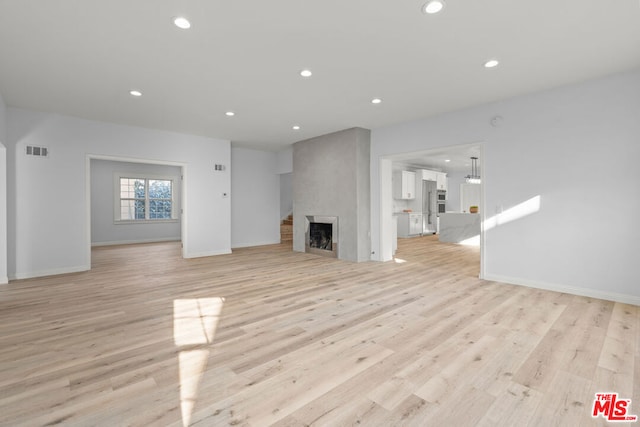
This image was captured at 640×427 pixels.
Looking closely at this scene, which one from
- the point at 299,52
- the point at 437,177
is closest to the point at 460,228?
the point at 437,177

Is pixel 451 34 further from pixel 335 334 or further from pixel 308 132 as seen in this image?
pixel 308 132

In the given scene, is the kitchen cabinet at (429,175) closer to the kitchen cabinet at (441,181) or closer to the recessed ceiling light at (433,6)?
the kitchen cabinet at (441,181)

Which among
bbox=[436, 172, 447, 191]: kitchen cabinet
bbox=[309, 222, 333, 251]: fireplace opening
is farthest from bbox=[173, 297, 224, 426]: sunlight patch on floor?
bbox=[436, 172, 447, 191]: kitchen cabinet

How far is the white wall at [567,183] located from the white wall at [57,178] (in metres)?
6.01

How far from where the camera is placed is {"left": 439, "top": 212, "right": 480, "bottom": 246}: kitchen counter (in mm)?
8656

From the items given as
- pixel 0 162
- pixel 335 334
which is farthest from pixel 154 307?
pixel 0 162

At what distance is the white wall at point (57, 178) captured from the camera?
184 inches

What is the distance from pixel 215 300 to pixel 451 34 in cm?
368

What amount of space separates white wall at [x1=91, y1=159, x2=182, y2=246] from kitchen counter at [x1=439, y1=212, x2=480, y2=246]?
8.99 metres

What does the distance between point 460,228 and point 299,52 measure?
25.1 feet

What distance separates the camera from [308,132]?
6293mm

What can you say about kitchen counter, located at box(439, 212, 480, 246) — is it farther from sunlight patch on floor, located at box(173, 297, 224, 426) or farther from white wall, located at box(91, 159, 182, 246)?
white wall, located at box(91, 159, 182, 246)

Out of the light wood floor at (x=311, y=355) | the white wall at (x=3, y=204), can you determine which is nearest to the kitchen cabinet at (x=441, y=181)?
the light wood floor at (x=311, y=355)

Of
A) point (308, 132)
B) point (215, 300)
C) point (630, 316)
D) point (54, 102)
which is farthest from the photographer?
point (308, 132)
